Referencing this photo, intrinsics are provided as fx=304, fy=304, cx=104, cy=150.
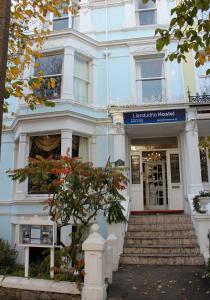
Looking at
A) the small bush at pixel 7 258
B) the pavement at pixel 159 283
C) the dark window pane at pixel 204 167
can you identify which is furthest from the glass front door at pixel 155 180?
the small bush at pixel 7 258

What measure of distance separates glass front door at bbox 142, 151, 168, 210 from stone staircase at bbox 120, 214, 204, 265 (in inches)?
90.0

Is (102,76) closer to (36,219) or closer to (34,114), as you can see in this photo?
(34,114)

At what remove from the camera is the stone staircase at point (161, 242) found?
7871 mm

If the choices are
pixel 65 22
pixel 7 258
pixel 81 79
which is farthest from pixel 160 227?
pixel 65 22

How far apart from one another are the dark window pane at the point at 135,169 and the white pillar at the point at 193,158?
246cm

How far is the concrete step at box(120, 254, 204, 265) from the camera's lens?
778 centimetres

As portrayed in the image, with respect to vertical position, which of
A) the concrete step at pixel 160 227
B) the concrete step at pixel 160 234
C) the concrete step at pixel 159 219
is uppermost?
the concrete step at pixel 159 219

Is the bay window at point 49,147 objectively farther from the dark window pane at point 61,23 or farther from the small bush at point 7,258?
the dark window pane at point 61,23

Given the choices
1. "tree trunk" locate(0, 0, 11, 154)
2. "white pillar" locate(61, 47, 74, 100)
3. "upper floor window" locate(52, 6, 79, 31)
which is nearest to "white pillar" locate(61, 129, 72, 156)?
"white pillar" locate(61, 47, 74, 100)

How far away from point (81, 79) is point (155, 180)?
5.19m

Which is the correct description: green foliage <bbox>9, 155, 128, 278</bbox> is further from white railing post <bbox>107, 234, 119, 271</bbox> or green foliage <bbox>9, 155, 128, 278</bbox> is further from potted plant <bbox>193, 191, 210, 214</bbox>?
potted plant <bbox>193, 191, 210, 214</bbox>

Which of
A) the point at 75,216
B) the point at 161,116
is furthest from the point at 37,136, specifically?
the point at 75,216

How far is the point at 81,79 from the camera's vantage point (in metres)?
12.5

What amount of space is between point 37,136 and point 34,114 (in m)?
0.92
